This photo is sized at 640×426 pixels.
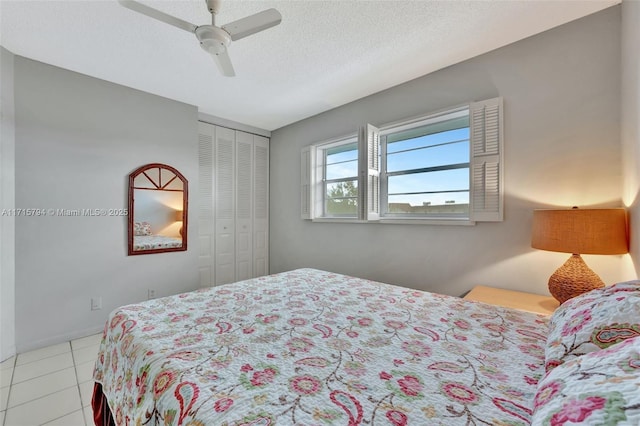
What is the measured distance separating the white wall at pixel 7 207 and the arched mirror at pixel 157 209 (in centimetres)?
88

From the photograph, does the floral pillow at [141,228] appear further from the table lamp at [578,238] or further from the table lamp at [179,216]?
the table lamp at [578,238]

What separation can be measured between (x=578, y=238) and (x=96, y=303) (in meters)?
4.11

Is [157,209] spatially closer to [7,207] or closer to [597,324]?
[7,207]

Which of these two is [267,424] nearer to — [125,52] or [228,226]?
[125,52]

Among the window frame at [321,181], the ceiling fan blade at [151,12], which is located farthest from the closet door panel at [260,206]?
the ceiling fan blade at [151,12]

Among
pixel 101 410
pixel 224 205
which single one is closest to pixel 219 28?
pixel 101 410

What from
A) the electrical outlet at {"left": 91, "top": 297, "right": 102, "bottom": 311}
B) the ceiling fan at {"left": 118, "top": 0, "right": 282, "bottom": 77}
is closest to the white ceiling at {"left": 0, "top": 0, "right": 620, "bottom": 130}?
the ceiling fan at {"left": 118, "top": 0, "right": 282, "bottom": 77}

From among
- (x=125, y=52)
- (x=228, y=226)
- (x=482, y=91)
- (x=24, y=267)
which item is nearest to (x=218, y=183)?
(x=228, y=226)

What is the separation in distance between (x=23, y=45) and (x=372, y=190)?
3.38 meters

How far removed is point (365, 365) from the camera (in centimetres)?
96

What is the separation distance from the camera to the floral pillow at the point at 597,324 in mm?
728

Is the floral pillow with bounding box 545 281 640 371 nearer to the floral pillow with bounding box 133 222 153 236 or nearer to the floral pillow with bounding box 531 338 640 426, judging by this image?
the floral pillow with bounding box 531 338 640 426

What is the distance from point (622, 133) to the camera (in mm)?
1755

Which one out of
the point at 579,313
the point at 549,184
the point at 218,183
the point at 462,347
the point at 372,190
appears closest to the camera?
the point at 579,313
